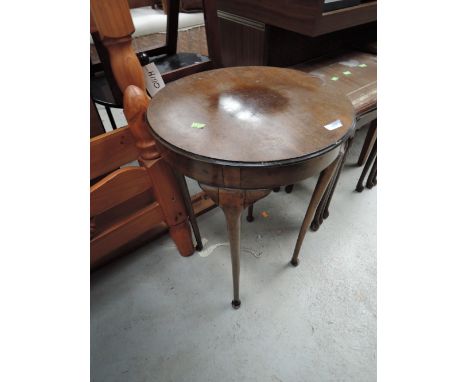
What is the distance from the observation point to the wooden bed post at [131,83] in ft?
2.17

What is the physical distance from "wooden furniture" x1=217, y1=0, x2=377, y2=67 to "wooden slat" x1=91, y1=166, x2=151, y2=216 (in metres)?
0.80

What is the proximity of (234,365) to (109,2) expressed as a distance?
3.60 ft

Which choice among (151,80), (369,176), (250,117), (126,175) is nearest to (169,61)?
(151,80)

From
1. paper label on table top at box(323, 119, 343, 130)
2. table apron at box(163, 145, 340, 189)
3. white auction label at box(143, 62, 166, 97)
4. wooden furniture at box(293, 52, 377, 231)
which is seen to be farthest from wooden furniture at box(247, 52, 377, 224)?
white auction label at box(143, 62, 166, 97)

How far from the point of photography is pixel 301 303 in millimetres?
1036

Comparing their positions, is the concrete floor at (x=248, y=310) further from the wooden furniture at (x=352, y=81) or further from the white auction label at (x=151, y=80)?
the white auction label at (x=151, y=80)

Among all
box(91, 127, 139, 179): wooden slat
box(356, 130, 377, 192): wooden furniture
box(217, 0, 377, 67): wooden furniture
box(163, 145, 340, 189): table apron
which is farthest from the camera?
box(356, 130, 377, 192): wooden furniture

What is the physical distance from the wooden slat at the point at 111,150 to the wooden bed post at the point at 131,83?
1.6 inches

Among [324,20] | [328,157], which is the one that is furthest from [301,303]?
[324,20]

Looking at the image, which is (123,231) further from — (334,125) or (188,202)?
(334,125)

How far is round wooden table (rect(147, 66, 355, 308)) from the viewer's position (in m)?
0.58

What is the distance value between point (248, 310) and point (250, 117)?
2.36 feet

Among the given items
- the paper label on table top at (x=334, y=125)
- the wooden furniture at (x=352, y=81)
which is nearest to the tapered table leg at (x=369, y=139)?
the wooden furniture at (x=352, y=81)

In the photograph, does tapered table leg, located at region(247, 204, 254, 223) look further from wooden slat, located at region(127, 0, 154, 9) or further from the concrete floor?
wooden slat, located at region(127, 0, 154, 9)
